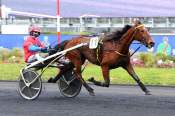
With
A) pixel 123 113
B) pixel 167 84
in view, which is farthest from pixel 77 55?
pixel 167 84

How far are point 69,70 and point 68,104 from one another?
58.5 inches

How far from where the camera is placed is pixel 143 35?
1229 centimetres

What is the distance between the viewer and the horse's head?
12.1 m

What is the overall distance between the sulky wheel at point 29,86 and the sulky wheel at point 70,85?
0.68 m

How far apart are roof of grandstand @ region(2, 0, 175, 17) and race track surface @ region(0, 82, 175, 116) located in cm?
1661

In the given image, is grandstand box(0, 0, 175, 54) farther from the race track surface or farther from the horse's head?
the horse's head

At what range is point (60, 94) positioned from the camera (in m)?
14.0

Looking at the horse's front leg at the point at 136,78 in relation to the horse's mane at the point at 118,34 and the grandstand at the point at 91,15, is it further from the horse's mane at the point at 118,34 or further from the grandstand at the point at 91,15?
the grandstand at the point at 91,15

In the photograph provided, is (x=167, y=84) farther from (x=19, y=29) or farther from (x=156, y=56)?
(x=19, y=29)

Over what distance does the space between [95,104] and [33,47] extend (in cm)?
206

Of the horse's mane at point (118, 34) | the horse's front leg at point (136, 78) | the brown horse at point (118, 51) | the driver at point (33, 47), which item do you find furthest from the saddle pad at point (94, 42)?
the driver at point (33, 47)

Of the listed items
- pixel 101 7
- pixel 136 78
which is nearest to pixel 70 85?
pixel 136 78

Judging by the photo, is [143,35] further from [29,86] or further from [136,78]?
[29,86]

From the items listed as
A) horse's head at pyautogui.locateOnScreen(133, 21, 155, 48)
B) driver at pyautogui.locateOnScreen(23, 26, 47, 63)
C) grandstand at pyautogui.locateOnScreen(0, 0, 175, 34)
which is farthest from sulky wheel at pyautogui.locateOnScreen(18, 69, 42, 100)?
grandstand at pyautogui.locateOnScreen(0, 0, 175, 34)
